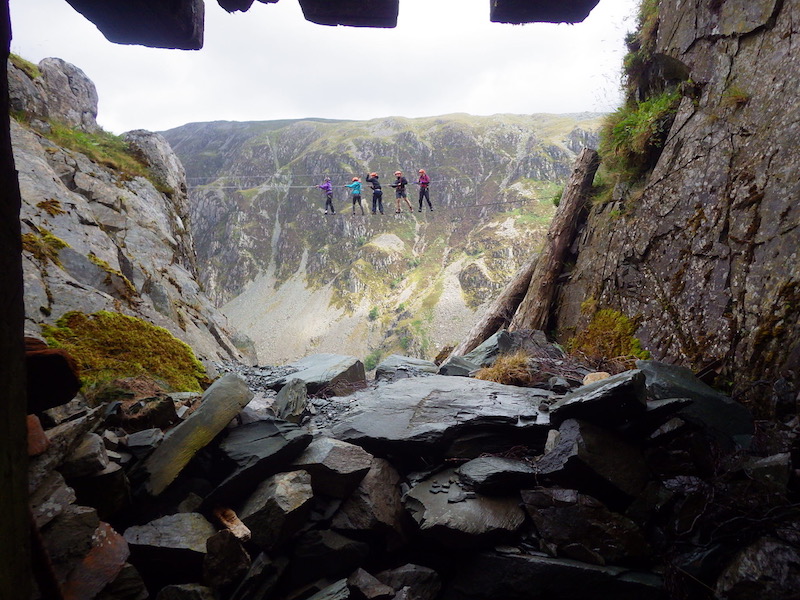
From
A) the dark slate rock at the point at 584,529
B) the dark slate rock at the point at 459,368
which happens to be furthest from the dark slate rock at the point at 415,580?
the dark slate rock at the point at 459,368

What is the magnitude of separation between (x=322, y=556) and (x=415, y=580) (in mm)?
1002

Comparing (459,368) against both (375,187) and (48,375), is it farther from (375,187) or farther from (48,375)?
(375,187)

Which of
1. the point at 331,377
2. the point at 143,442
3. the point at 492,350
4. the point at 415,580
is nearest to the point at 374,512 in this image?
the point at 415,580

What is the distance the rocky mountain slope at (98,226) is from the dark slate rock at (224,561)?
3614 millimetres

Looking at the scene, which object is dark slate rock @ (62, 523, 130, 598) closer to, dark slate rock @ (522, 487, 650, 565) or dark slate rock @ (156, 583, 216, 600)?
dark slate rock @ (156, 583, 216, 600)

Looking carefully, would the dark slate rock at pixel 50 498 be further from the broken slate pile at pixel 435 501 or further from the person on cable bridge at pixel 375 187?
the person on cable bridge at pixel 375 187

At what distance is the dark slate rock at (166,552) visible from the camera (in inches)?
147

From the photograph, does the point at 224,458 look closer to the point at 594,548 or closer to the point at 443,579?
the point at 443,579

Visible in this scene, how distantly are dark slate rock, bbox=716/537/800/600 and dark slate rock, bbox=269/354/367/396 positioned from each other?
227 inches

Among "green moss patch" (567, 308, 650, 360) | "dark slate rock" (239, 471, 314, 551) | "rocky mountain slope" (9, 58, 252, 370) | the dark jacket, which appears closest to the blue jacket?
the dark jacket

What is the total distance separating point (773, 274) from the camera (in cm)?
525

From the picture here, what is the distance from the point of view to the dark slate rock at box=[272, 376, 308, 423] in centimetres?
627

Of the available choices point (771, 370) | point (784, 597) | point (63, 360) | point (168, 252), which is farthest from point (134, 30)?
point (168, 252)

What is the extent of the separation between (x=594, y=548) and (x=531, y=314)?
240 inches
